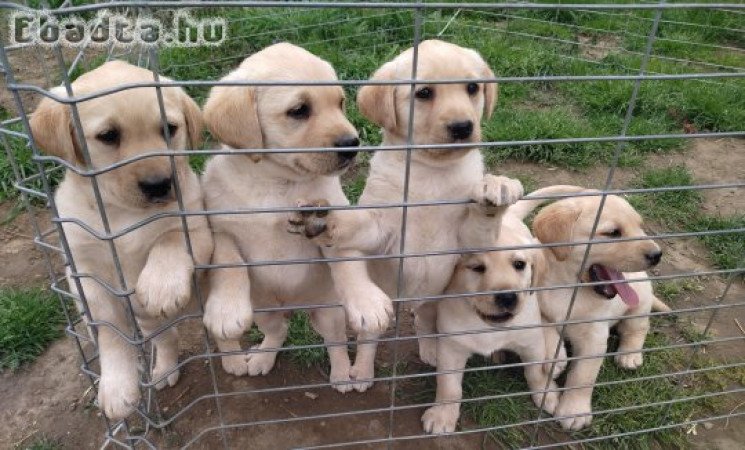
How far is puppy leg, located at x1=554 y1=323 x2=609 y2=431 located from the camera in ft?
7.48

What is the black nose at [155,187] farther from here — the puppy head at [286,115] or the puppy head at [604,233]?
the puppy head at [604,233]

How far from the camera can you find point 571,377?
235cm

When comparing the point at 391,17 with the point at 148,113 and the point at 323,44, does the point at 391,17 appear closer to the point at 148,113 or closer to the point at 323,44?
the point at 323,44

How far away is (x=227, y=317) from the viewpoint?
1.74 metres

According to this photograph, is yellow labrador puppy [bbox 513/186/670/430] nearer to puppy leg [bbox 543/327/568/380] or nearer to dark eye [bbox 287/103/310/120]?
puppy leg [bbox 543/327/568/380]

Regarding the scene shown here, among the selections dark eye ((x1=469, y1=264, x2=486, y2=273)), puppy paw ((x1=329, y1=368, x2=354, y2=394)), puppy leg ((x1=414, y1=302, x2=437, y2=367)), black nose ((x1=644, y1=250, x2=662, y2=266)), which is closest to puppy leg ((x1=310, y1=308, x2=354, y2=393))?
puppy paw ((x1=329, y1=368, x2=354, y2=394))

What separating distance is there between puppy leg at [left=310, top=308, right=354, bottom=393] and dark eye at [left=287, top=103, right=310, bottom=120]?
0.74 metres

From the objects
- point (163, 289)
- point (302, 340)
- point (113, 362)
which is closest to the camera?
point (163, 289)

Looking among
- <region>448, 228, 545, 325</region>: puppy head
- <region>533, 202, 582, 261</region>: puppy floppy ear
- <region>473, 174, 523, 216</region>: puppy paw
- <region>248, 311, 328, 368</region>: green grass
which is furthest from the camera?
<region>248, 311, 328, 368</region>: green grass

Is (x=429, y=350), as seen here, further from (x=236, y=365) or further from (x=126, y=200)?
(x=126, y=200)

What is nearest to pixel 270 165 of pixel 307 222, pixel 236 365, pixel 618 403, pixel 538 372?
→ pixel 307 222

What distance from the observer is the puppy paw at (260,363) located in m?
2.47

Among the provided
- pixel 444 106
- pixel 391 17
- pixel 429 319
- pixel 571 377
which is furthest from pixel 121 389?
pixel 391 17

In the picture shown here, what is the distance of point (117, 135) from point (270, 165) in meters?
0.47
